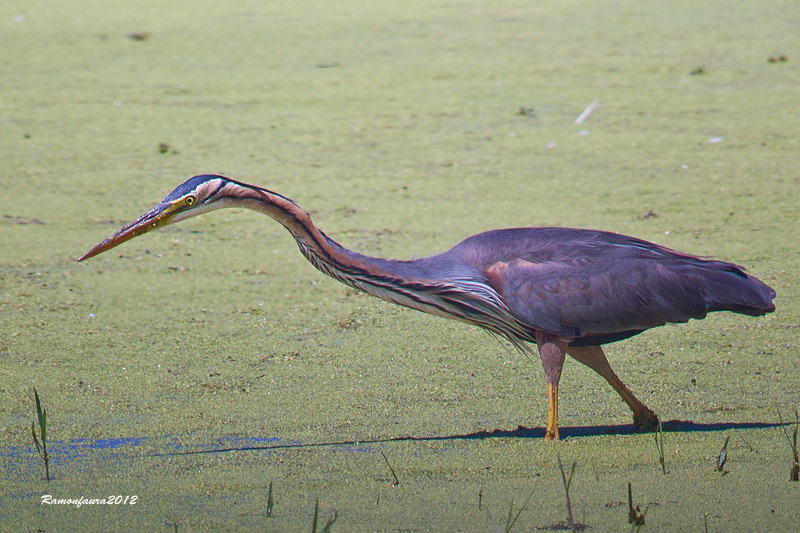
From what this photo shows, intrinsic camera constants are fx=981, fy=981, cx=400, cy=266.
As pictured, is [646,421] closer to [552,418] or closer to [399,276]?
[552,418]

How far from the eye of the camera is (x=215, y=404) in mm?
3387

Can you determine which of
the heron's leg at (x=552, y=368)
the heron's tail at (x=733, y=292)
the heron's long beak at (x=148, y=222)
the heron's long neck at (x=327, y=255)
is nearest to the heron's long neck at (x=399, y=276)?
the heron's long neck at (x=327, y=255)

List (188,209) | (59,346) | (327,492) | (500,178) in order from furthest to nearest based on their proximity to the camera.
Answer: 1. (500,178)
2. (59,346)
3. (188,209)
4. (327,492)

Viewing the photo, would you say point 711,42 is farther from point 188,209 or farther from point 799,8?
point 188,209

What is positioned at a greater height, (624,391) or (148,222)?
(148,222)

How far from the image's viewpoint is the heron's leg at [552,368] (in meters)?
3.04

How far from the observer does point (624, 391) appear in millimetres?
3164

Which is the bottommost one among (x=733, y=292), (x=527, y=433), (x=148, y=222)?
(x=527, y=433)

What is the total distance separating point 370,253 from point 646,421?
1.98 metres

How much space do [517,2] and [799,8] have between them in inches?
115

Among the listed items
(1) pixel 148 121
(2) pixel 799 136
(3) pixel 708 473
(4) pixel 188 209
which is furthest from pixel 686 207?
(1) pixel 148 121

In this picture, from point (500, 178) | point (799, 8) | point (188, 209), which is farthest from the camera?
point (799, 8)
